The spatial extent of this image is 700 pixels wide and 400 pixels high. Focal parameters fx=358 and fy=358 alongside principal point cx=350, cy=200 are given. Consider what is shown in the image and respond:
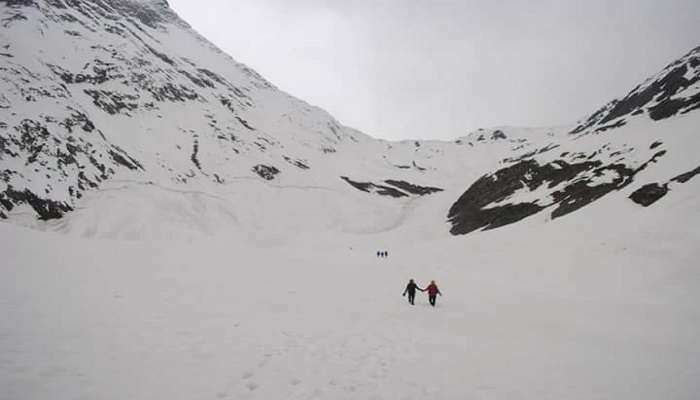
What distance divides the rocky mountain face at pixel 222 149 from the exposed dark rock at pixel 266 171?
1.76 feet

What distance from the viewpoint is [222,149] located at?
9844 cm

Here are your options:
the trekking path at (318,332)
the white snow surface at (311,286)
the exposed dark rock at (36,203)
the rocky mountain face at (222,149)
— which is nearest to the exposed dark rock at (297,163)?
the rocky mountain face at (222,149)

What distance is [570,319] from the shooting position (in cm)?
1480

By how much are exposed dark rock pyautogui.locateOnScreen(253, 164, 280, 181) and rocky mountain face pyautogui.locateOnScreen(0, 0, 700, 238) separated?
0.54m

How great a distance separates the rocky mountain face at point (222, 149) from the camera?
49.5 metres

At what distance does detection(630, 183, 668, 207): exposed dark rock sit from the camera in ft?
103

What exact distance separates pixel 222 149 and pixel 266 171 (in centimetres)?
1357

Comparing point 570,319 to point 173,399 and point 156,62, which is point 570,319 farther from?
point 156,62

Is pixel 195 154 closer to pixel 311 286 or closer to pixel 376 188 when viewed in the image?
pixel 376 188

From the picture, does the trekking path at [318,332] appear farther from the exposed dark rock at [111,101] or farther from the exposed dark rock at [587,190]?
the exposed dark rock at [111,101]

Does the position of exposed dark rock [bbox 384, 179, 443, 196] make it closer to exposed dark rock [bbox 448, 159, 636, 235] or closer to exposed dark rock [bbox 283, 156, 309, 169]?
exposed dark rock [bbox 283, 156, 309, 169]

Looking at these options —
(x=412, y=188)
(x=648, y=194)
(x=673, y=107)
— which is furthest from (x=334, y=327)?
(x=412, y=188)

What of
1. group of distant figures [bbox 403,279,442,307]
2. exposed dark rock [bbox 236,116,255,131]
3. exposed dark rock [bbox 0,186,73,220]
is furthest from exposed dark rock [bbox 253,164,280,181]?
group of distant figures [bbox 403,279,442,307]

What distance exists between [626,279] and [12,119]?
8461cm
